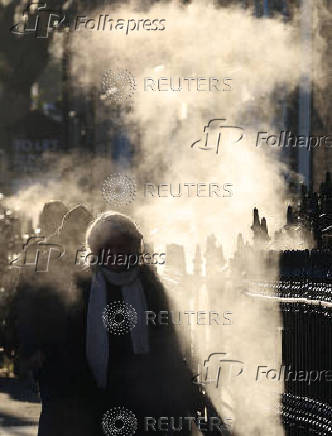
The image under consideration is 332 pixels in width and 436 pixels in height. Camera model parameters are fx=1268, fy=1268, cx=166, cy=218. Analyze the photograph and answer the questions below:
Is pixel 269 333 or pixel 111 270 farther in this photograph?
pixel 269 333

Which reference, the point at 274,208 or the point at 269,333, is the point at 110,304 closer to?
the point at 269,333

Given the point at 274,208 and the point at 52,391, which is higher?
the point at 274,208

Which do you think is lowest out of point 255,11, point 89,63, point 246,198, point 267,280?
point 267,280

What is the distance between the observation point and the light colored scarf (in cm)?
545

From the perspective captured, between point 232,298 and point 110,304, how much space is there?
3507 millimetres

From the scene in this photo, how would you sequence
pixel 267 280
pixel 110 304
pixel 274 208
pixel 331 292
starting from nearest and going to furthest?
pixel 110 304 < pixel 331 292 < pixel 267 280 < pixel 274 208

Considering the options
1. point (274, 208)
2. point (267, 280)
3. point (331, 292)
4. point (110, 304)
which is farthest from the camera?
point (274, 208)

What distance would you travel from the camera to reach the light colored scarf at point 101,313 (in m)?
5.45

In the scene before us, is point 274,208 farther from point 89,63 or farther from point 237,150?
point 89,63

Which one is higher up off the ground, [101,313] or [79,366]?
[101,313]

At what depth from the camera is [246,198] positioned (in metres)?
8.98

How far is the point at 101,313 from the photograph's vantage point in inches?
214

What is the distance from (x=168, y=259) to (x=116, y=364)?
390cm

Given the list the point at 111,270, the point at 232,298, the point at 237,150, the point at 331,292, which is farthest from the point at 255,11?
the point at 111,270
